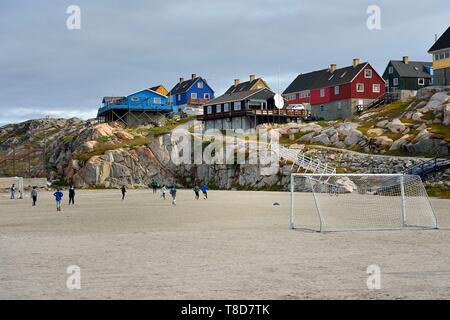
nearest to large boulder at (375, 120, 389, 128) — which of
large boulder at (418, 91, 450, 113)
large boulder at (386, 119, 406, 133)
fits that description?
large boulder at (386, 119, 406, 133)

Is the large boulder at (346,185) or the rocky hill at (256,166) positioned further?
the rocky hill at (256,166)

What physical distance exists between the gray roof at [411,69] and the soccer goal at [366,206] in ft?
157

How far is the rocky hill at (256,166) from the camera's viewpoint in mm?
58500

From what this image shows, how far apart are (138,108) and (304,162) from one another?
149 feet

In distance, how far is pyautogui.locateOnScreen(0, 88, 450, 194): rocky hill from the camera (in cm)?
5850

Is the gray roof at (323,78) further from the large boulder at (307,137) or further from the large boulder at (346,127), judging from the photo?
the large boulder at (307,137)

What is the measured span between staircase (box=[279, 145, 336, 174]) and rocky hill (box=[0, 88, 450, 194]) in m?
1.12

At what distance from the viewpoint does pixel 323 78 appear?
94.8 meters

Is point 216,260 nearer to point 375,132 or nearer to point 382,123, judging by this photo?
point 375,132

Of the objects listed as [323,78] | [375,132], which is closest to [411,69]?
[323,78]

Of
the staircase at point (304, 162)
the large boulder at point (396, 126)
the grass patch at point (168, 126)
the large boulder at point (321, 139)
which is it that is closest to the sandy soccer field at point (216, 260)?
the staircase at point (304, 162)

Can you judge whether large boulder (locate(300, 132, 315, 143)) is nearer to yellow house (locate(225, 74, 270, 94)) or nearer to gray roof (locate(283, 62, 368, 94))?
gray roof (locate(283, 62, 368, 94))

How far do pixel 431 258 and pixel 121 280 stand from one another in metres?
9.45
